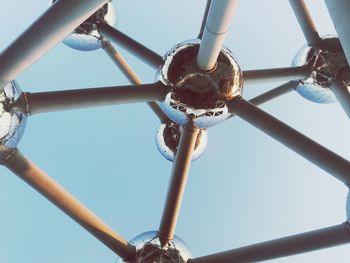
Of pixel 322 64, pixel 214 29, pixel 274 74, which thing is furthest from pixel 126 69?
pixel 214 29

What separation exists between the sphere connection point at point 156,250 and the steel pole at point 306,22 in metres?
2.62

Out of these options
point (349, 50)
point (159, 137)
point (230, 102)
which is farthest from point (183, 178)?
point (349, 50)

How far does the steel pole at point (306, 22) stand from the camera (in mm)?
5172

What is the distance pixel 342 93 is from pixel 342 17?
3.33 metres

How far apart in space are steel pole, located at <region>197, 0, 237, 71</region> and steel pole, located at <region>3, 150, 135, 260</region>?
1.32 metres

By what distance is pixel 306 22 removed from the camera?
521 cm

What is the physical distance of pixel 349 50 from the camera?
1.73 metres

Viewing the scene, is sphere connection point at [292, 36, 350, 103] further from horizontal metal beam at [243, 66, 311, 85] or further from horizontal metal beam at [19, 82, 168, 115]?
horizontal metal beam at [19, 82, 168, 115]

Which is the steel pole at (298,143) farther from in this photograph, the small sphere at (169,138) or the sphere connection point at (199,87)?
the small sphere at (169,138)

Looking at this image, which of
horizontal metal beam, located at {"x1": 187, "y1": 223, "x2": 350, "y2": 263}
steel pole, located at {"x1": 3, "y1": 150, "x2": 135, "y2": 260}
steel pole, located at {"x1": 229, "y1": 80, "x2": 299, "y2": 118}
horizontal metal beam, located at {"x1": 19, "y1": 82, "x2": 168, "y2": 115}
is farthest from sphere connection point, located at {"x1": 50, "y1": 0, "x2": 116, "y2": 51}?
horizontal metal beam, located at {"x1": 187, "y1": 223, "x2": 350, "y2": 263}

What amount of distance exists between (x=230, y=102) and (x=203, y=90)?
0.72 feet

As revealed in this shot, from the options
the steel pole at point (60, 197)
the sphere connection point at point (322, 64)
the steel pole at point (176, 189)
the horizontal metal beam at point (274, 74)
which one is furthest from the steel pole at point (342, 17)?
the sphere connection point at point (322, 64)

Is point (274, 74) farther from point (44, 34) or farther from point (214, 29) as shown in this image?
point (44, 34)

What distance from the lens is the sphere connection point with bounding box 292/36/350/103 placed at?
16.9 feet
